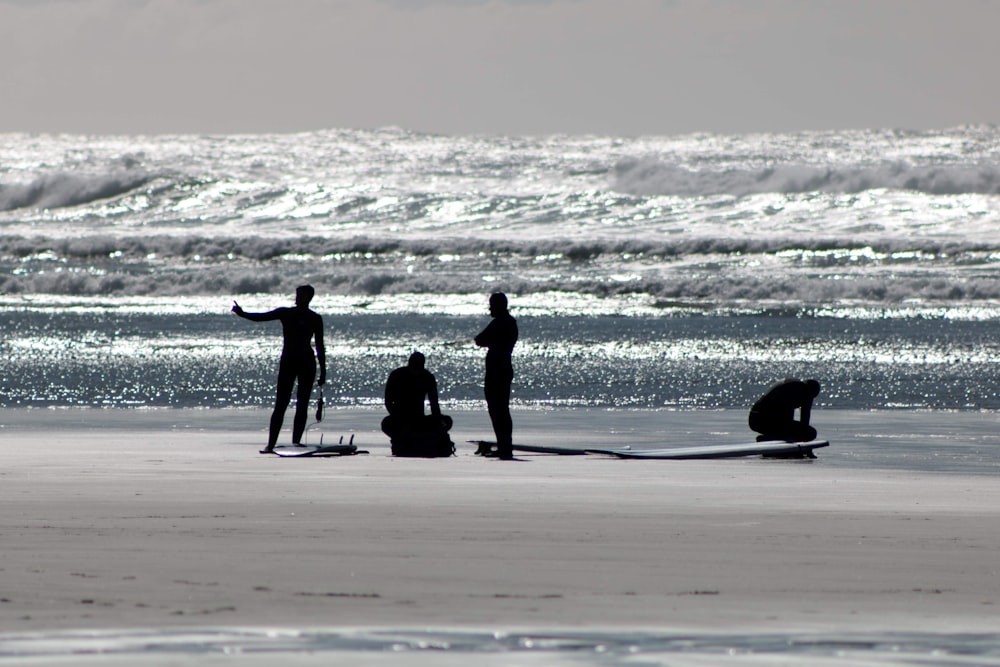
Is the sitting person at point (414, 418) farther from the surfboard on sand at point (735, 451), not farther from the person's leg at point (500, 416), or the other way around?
the surfboard on sand at point (735, 451)

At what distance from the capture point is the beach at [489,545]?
5.65 meters

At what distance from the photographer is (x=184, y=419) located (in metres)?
16.8

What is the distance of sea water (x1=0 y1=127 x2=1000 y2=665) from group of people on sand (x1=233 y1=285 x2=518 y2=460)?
305 centimetres

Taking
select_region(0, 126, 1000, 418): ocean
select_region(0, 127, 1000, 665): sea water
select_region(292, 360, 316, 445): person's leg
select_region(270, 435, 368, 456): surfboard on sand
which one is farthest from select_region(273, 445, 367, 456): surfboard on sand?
select_region(0, 126, 1000, 418): ocean

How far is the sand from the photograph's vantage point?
5.68 meters

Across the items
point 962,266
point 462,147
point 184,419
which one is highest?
point 462,147

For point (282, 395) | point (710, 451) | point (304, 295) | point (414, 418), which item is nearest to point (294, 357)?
point (282, 395)

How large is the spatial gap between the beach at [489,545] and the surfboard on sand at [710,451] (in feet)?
0.82

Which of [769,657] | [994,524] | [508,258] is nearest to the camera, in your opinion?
[769,657]

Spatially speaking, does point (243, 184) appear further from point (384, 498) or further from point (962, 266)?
point (384, 498)

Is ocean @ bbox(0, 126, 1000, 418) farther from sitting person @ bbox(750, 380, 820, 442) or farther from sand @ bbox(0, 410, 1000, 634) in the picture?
sand @ bbox(0, 410, 1000, 634)

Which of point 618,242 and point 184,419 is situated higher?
point 618,242

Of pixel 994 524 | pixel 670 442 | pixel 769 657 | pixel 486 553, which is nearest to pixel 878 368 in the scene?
pixel 670 442

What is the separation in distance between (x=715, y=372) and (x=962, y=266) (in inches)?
1795
